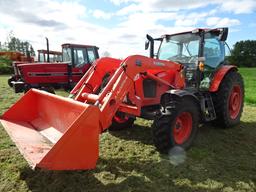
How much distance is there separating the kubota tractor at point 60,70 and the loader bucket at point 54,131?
22.9ft

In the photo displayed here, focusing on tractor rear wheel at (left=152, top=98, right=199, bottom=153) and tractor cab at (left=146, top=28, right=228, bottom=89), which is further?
tractor cab at (left=146, top=28, right=228, bottom=89)

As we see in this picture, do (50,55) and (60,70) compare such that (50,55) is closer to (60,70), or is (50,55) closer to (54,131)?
(60,70)

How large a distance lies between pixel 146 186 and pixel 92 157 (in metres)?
0.79

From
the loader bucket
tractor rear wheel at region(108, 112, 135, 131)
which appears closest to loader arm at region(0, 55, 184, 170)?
the loader bucket

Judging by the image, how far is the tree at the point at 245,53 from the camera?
50.1 m

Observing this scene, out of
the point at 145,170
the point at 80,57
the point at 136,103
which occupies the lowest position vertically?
the point at 145,170

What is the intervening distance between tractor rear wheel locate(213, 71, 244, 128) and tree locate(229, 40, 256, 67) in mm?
44640

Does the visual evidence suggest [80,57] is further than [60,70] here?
Yes

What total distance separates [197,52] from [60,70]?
7693 millimetres

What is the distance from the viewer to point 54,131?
4.35 meters

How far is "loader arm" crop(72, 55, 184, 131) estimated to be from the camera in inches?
157

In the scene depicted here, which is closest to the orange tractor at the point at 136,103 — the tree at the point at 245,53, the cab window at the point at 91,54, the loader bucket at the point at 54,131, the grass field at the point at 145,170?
the loader bucket at the point at 54,131

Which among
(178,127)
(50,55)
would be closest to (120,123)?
(178,127)

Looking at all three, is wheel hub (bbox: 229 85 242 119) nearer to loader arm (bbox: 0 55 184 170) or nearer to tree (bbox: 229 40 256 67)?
loader arm (bbox: 0 55 184 170)
